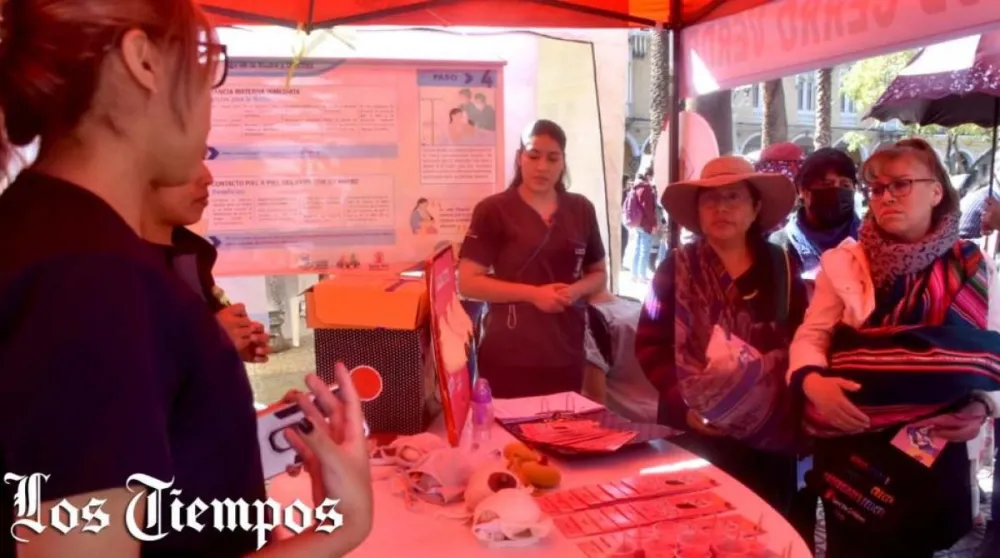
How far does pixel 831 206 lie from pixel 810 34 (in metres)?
0.77

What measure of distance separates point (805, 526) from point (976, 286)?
0.85 meters

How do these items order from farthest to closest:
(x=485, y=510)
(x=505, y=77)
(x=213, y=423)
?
(x=505, y=77)
(x=485, y=510)
(x=213, y=423)

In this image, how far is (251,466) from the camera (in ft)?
2.40

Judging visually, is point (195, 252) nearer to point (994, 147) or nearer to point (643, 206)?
point (643, 206)

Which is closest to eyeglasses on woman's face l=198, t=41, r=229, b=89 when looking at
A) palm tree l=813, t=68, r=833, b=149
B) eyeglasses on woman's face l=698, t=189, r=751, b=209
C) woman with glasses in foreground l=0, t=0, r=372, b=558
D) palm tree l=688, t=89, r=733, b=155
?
woman with glasses in foreground l=0, t=0, r=372, b=558

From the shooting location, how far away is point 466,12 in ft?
9.78

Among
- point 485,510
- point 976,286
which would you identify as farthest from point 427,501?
point 976,286

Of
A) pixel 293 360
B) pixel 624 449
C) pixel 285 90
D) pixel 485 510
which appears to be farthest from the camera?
pixel 293 360

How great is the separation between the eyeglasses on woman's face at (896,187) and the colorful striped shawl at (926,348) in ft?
0.55

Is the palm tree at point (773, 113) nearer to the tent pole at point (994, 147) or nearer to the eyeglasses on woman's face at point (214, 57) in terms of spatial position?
the tent pole at point (994, 147)

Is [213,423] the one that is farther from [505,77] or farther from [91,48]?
[505,77]

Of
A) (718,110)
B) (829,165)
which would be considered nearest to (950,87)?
(829,165)

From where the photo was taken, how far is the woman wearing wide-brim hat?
6.96 feet
